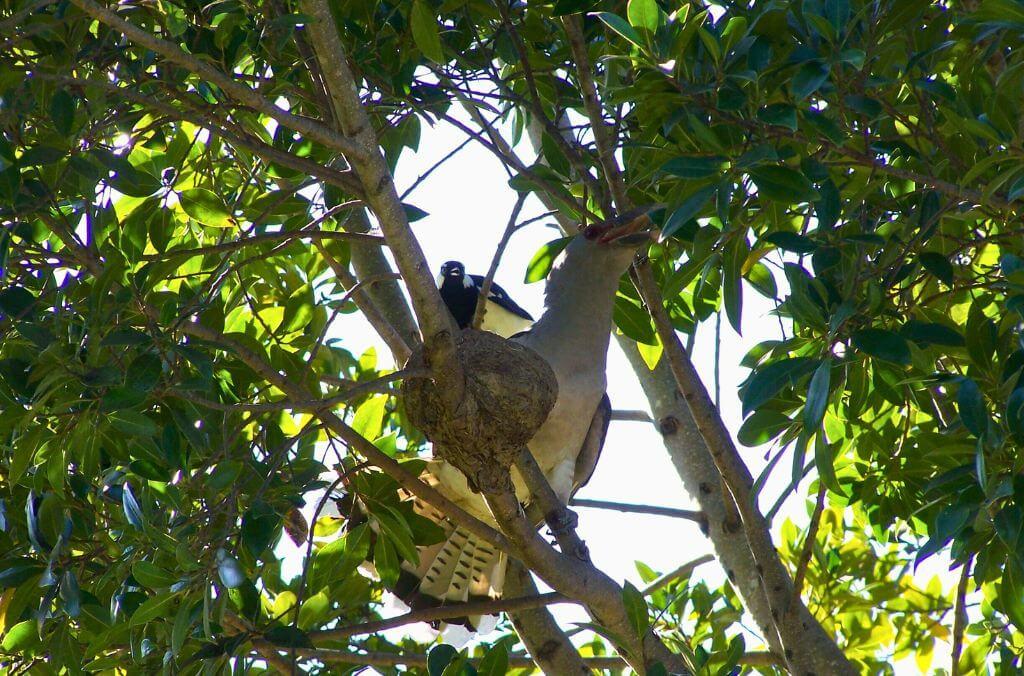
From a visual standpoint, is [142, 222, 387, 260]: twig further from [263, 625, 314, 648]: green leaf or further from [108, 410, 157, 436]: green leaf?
[263, 625, 314, 648]: green leaf

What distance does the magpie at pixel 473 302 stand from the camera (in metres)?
6.14

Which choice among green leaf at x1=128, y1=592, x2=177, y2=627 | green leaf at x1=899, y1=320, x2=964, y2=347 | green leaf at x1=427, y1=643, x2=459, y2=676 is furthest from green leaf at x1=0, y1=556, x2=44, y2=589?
green leaf at x1=899, y1=320, x2=964, y2=347

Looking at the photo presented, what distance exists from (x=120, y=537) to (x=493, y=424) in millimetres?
1052

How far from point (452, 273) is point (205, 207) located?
307cm

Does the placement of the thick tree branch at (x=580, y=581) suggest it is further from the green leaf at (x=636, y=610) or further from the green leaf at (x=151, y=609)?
the green leaf at (x=151, y=609)

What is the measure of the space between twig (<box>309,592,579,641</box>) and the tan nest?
1.51ft

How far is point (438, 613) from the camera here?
3281mm

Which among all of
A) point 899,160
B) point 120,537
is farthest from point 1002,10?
point 120,537

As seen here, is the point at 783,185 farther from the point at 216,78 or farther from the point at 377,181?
the point at 216,78

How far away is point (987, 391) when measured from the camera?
2.73 meters

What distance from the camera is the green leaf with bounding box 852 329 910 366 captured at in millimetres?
2316

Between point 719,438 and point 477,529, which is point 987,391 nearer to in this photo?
point 719,438

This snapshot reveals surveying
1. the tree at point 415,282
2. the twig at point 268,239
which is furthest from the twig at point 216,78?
the twig at point 268,239

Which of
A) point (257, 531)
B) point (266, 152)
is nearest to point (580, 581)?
point (257, 531)
